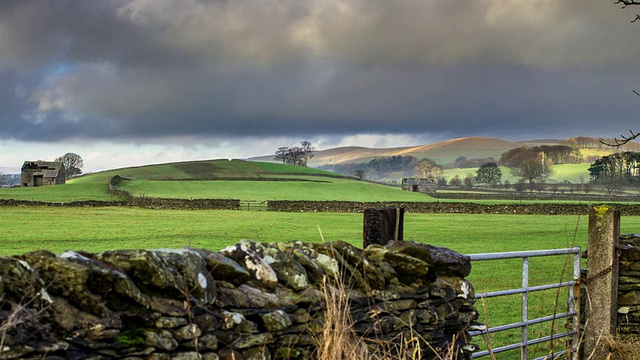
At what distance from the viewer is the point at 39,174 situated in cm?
10806

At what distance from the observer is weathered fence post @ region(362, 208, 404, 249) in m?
6.39

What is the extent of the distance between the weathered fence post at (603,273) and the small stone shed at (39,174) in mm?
110473

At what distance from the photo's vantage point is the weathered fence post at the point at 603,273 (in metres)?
8.28

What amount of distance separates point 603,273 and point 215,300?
240 inches

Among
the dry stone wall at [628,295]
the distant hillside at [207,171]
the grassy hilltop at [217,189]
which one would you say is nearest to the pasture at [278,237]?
the dry stone wall at [628,295]

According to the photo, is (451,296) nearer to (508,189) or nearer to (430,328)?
(430,328)

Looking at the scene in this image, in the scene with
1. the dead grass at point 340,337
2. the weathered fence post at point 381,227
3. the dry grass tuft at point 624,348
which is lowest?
the dry grass tuft at point 624,348

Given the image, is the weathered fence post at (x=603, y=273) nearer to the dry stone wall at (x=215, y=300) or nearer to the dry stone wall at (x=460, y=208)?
the dry stone wall at (x=215, y=300)

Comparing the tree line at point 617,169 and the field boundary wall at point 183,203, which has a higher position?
the tree line at point 617,169

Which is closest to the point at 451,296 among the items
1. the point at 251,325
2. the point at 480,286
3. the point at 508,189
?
the point at 251,325

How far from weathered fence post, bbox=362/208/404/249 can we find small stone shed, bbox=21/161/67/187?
110998 millimetres

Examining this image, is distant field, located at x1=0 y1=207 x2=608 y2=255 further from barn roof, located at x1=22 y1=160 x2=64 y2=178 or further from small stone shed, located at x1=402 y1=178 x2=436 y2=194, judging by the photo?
small stone shed, located at x1=402 y1=178 x2=436 y2=194

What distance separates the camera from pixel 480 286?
1680cm

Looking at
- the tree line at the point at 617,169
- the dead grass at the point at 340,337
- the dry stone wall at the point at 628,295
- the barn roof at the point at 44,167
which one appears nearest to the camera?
the dead grass at the point at 340,337
